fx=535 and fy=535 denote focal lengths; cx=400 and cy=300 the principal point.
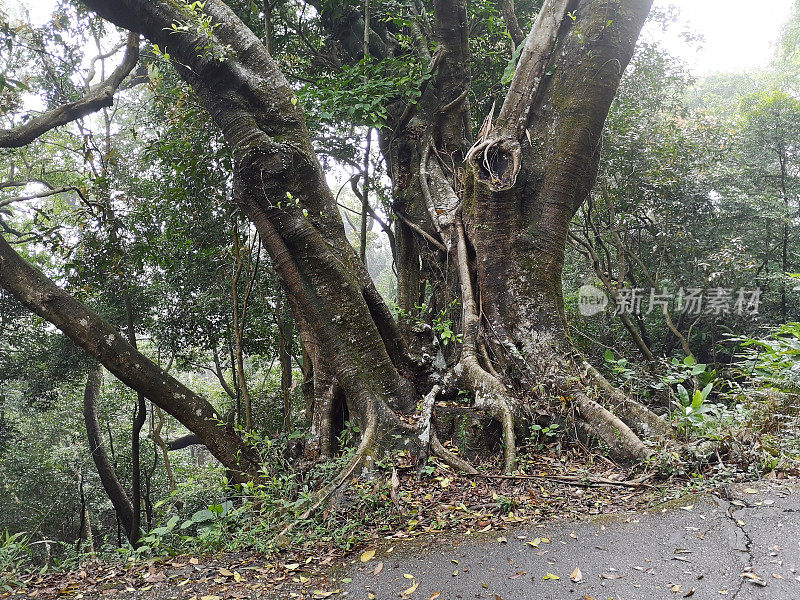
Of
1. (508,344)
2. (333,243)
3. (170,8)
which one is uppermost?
(170,8)

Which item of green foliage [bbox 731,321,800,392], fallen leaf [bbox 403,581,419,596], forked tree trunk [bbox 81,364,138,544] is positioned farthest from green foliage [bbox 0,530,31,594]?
forked tree trunk [bbox 81,364,138,544]

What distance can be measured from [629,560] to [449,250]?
11.9 ft

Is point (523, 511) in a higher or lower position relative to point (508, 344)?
lower

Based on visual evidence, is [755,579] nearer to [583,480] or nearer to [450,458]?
[583,480]

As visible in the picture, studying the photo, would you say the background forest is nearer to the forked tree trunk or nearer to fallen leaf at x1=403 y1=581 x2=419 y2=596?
the forked tree trunk

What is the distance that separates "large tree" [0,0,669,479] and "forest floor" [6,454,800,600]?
0.56 meters

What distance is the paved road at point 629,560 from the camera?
228 centimetres

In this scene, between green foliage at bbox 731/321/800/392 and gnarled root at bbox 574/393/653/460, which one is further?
green foliage at bbox 731/321/800/392

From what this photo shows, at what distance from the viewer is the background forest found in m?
5.63

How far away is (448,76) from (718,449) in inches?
197

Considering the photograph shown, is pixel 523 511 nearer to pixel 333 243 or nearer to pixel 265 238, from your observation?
pixel 333 243

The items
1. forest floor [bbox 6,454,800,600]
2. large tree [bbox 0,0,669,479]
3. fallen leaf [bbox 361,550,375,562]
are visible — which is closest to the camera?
forest floor [bbox 6,454,800,600]

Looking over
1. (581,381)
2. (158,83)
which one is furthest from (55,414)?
(581,381)

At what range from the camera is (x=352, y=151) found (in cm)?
819
